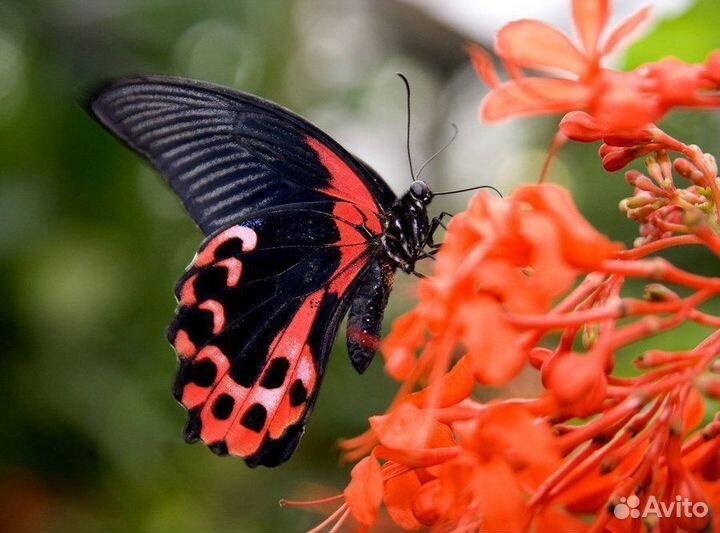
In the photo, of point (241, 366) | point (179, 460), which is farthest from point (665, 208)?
point (179, 460)

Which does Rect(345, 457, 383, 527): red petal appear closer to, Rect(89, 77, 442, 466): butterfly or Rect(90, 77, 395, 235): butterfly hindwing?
Rect(89, 77, 442, 466): butterfly

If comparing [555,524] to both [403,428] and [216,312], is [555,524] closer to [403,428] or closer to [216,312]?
[403,428]

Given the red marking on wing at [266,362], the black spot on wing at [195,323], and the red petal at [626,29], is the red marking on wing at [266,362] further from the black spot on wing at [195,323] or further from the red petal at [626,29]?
the red petal at [626,29]

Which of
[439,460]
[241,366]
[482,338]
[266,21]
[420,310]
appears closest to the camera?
[482,338]

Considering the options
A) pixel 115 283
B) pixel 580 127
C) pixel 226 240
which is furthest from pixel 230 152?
pixel 115 283

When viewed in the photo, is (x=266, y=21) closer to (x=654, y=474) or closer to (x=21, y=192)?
(x=21, y=192)

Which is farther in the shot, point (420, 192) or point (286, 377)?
point (420, 192)

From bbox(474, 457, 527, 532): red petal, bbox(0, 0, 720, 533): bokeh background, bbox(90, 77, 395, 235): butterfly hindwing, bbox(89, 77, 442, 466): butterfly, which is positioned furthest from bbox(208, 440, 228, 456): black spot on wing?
bbox(0, 0, 720, 533): bokeh background
